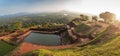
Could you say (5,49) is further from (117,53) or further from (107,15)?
(107,15)

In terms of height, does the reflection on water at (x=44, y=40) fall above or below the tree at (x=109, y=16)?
below

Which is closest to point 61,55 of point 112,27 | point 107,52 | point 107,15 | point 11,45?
point 107,52

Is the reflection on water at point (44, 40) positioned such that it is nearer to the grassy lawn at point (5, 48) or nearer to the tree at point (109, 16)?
the grassy lawn at point (5, 48)

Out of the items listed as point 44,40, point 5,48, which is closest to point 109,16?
point 44,40

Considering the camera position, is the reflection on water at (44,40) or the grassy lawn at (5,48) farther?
the reflection on water at (44,40)

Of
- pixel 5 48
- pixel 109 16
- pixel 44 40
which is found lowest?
pixel 44 40

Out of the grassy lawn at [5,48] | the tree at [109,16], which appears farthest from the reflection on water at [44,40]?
the tree at [109,16]

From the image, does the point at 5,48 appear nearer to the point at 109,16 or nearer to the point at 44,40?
the point at 44,40

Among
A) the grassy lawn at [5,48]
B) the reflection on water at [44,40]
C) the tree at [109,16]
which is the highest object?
the tree at [109,16]

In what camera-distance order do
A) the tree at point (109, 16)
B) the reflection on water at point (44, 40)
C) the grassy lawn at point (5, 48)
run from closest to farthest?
the grassy lawn at point (5, 48), the reflection on water at point (44, 40), the tree at point (109, 16)

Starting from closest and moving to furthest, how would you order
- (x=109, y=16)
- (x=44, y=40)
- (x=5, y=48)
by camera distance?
(x=5, y=48) → (x=44, y=40) → (x=109, y=16)

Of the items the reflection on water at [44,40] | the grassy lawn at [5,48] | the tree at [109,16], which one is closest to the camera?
the grassy lawn at [5,48]
